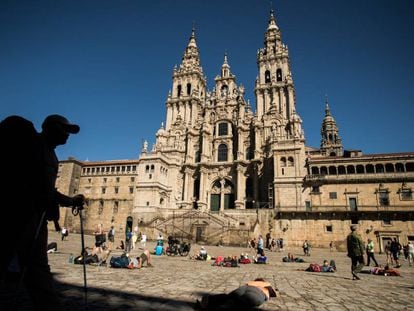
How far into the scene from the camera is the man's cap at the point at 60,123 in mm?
3625

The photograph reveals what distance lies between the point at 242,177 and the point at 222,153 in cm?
685

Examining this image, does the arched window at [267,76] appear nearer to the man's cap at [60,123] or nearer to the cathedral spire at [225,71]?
the cathedral spire at [225,71]

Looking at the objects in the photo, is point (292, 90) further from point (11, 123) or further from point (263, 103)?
point (11, 123)

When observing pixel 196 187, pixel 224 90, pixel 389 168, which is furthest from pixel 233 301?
pixel 224 90

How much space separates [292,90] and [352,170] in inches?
654

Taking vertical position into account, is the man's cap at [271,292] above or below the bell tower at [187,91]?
below

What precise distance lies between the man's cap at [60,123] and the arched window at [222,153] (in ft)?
148

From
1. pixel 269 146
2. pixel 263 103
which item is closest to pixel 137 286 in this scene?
pixel 269 146

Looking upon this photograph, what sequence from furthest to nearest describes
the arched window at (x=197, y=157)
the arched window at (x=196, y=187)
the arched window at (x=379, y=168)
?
the arched window at (x=197, y=157)
the arched window at (x=196, y=187)
the arched window at (x=379, y=168)

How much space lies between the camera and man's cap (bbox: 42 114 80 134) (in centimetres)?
362

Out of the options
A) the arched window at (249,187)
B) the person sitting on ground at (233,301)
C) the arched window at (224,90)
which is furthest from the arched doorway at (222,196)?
the person sitting on ground at (233,301)

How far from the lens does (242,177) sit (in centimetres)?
4472

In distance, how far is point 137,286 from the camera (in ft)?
24.1

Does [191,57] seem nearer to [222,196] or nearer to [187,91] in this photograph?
[187,91]
